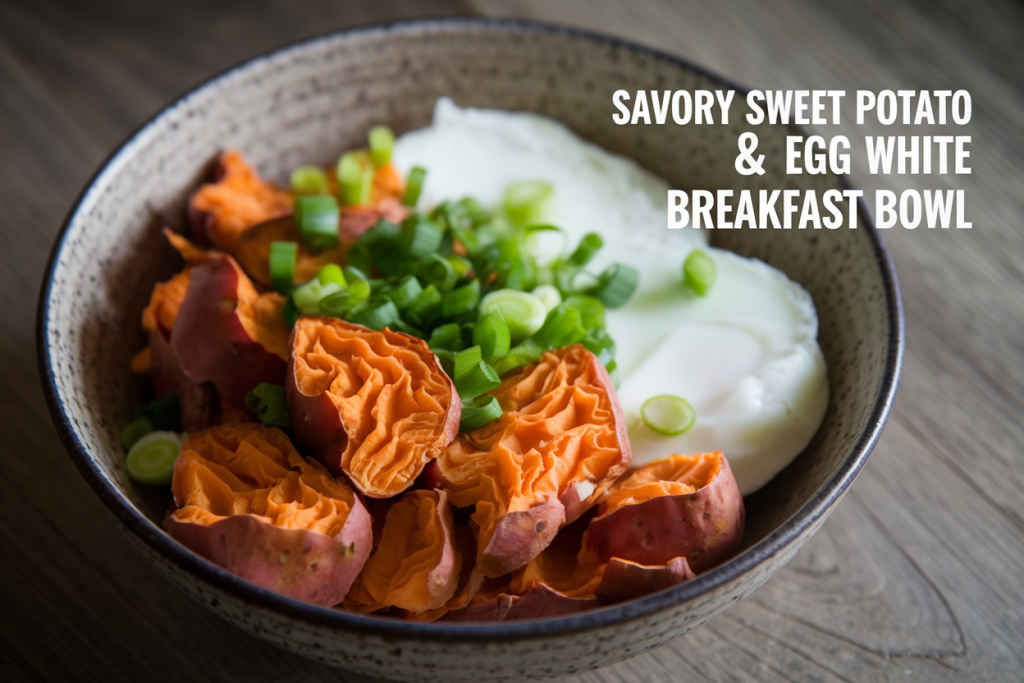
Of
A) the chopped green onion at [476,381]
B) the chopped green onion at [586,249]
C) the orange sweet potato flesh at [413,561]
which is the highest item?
the chopped green onion at [586,249]

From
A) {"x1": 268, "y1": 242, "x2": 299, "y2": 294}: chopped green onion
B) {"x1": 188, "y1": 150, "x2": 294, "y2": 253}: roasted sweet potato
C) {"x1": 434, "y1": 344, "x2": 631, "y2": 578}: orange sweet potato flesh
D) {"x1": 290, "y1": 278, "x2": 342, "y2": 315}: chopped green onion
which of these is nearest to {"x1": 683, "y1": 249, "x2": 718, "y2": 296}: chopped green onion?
{"x1": 434, "y1": 344, "x2": 631, "y2": 578}: orange sweet potato flesh

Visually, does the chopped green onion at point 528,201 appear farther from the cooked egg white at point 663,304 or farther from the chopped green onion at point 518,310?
the chopped green onion at point 518,310

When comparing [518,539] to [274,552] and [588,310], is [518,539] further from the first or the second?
[588,310]

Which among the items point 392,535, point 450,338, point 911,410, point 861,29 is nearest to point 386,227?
point 450,338

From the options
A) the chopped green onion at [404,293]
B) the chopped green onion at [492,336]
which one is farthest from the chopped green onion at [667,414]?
the chopped green onion at [404,293]

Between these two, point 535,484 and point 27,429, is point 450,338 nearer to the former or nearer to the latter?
point 535,484

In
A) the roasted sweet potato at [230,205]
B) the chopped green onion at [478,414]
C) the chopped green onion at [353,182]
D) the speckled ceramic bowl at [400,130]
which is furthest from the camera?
the chopped green onion at [353,182]

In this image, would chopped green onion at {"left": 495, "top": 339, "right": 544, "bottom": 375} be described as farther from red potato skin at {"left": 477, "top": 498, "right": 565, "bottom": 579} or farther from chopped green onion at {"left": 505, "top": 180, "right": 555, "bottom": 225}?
chopped green onion at {"left": 505, "top": 180, "right": 555, "bottom": 225}
